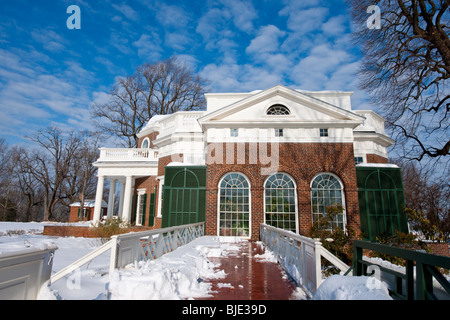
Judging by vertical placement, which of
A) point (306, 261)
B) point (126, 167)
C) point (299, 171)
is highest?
point (126, 167)

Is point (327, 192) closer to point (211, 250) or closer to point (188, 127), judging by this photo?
point (211, 250)

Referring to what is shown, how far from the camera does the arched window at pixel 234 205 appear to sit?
1299 centimetres

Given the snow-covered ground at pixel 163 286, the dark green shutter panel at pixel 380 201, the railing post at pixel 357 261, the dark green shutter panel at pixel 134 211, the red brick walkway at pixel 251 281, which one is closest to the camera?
the snow-covered ground at pixel 163 286

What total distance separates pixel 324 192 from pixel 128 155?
50.3 ft

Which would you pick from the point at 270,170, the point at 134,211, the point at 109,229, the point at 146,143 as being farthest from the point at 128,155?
the point at 270,170

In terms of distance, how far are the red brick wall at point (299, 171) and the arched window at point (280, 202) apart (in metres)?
0.29

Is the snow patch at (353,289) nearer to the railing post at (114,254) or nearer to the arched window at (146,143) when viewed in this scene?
the railing post at (114,254)

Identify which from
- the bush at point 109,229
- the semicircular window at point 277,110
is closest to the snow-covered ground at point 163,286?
the bush at point 109,229

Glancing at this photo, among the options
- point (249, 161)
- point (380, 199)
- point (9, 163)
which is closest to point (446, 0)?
point (380, 199)

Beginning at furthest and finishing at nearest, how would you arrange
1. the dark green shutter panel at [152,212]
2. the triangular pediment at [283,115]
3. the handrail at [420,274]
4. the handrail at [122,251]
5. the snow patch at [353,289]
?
the dark green shutter panel at [152,212], the triangular pediment at [283,115], the handrail at [122,251], the snow patch at [353,289], the handrail at [420,274]

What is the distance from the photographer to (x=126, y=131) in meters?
31.8

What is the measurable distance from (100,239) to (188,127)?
9.04m

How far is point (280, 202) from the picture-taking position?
42.9ft

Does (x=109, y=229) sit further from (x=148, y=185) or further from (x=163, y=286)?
(x=163, y=286)
